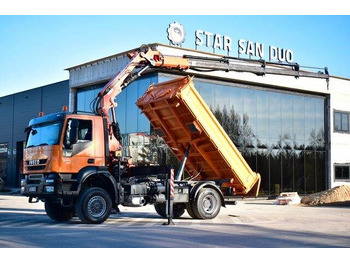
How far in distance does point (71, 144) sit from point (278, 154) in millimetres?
20851

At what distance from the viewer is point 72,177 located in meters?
14.4

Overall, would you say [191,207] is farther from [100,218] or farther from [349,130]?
[349,130]

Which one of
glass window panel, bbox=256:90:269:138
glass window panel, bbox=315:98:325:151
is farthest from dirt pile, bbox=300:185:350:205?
glass window panel, bbox=315:98:325:151

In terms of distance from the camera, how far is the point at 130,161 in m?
16.0

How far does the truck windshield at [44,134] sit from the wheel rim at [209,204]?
5177 mm

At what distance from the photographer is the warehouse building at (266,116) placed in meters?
27.7

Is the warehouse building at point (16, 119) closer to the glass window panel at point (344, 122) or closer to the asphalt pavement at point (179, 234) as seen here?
the glass window panel at point (344, 122)

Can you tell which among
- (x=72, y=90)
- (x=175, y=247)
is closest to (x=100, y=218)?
(x=175, y=247)

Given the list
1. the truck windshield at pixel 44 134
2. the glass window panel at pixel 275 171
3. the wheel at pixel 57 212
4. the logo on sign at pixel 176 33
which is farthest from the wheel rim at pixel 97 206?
the glass window panel at pixel 275 171

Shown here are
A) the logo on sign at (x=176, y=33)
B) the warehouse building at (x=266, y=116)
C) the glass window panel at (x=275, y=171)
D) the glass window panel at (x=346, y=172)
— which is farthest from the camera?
the glass window panel at (x=346, y=172)

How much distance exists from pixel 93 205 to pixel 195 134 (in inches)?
158

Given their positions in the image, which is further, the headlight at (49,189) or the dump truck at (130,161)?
the dump truck at (130,161)

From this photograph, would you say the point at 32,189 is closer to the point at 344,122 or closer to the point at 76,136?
the point at 76,136

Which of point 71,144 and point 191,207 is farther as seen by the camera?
point 191,207
